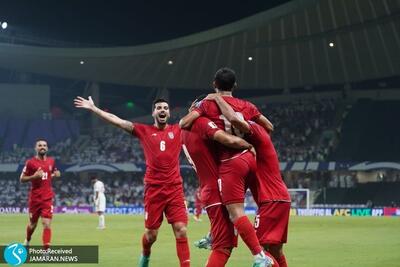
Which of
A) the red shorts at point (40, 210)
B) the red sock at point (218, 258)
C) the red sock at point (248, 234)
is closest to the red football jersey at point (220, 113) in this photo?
the red sock at point (248, 234)

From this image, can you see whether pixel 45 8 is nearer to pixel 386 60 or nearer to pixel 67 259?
pixel 386 60

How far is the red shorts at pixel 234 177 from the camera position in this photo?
363 inches

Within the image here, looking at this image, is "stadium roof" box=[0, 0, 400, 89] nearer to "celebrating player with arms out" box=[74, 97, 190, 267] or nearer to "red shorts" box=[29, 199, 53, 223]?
"red shorts" box=[29, 199, 53, 223]

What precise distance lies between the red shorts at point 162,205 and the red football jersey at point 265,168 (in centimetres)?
347

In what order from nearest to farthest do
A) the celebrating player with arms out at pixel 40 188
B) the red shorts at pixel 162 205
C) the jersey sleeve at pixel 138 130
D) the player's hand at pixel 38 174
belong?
the jersey sleeve at pixel 138 130 < the red shorts at pixel 162 205 < the player's hand at pixel 38 174 < the celebrating player with arms out at pixel 40 188

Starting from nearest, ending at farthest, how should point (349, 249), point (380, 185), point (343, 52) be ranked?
point (349, 249) → point (380, 185) → point (343, 52)

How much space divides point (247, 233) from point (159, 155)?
164 inches

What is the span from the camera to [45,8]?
6412 cm

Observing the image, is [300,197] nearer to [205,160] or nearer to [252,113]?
[252,113]

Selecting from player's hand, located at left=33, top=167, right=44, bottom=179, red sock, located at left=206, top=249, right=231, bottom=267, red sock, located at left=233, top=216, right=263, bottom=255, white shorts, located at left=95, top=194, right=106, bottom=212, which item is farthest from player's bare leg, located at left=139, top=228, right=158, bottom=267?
white shorts, located at left=95, top=194, right=106, bottom=212

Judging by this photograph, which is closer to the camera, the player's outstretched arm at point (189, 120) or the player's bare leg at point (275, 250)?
the player's outstretched arm at point (189, 120)

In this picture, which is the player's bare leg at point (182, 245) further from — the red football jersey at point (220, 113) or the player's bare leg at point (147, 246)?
the red football jersey at point (220, 113)

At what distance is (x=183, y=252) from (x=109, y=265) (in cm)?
315

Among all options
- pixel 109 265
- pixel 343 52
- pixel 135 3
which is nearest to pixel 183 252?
pixel 109 265
